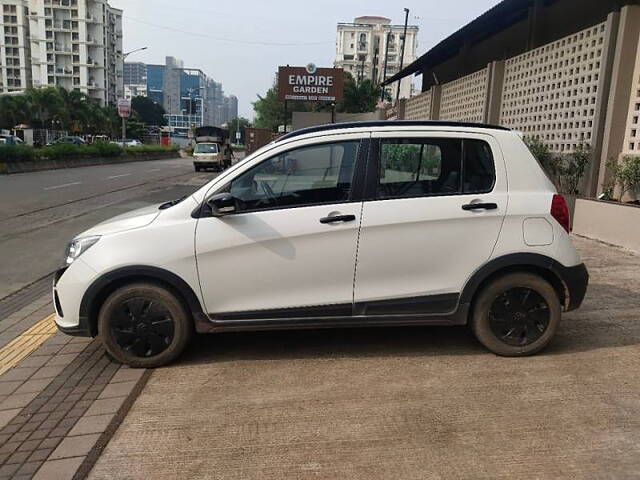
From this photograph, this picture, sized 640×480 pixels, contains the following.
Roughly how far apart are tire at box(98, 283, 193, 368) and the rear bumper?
2872 mm

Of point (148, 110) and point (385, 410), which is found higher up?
point (148, 110)

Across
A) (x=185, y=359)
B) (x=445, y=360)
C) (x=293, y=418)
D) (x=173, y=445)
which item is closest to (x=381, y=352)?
(x=445, y=360)

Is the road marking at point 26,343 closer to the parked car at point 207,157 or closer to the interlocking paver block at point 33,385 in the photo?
the interlocking paver block at point 33,385

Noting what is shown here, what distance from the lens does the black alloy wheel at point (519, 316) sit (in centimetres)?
427

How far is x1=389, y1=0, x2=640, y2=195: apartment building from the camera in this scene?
8820 mm

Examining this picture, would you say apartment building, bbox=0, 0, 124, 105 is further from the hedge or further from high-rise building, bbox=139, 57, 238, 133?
the hedge

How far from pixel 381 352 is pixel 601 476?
1.92m

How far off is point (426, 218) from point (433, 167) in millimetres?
420

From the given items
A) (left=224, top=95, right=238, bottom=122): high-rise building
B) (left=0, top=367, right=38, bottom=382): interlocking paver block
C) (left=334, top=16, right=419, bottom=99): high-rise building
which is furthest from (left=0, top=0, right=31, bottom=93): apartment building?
(left=0, top=367, right=38, bottom=382): interlocking paver block

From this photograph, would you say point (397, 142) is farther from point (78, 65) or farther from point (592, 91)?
point (78, 65)

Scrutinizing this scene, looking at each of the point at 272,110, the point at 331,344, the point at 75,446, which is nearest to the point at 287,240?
the point at 331,344

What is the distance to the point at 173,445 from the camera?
→ 315 cm

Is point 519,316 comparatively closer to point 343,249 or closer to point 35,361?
point 343,249

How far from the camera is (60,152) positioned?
29172 mm
